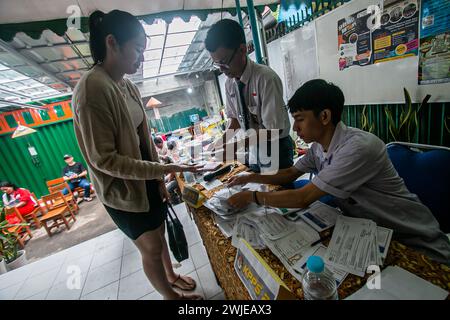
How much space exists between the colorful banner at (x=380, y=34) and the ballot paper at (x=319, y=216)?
75.0 inches

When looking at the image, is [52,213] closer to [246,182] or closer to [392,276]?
[246,182]

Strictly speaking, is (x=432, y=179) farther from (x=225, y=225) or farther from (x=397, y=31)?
(x=397, y=31)

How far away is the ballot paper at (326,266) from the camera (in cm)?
70

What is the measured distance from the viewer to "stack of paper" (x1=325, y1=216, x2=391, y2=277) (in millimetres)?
728

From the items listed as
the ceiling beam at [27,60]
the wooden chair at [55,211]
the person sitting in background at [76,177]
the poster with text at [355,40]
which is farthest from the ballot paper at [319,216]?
the person sitting in background at [76,177]

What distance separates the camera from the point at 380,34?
2.06 m

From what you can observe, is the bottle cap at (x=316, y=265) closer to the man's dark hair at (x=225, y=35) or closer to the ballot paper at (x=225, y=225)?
the ballot paper at (x=225, y=225)

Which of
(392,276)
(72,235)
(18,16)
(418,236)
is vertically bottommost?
(72,235)

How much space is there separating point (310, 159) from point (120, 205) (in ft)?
4.14

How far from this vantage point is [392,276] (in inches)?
26.1

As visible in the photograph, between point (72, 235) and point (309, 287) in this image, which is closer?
point (309, 287)

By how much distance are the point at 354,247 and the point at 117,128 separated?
124 cm

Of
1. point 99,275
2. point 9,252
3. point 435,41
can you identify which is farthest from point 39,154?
point 435,41

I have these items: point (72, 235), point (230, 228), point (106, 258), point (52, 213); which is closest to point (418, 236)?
point (230, 228)
